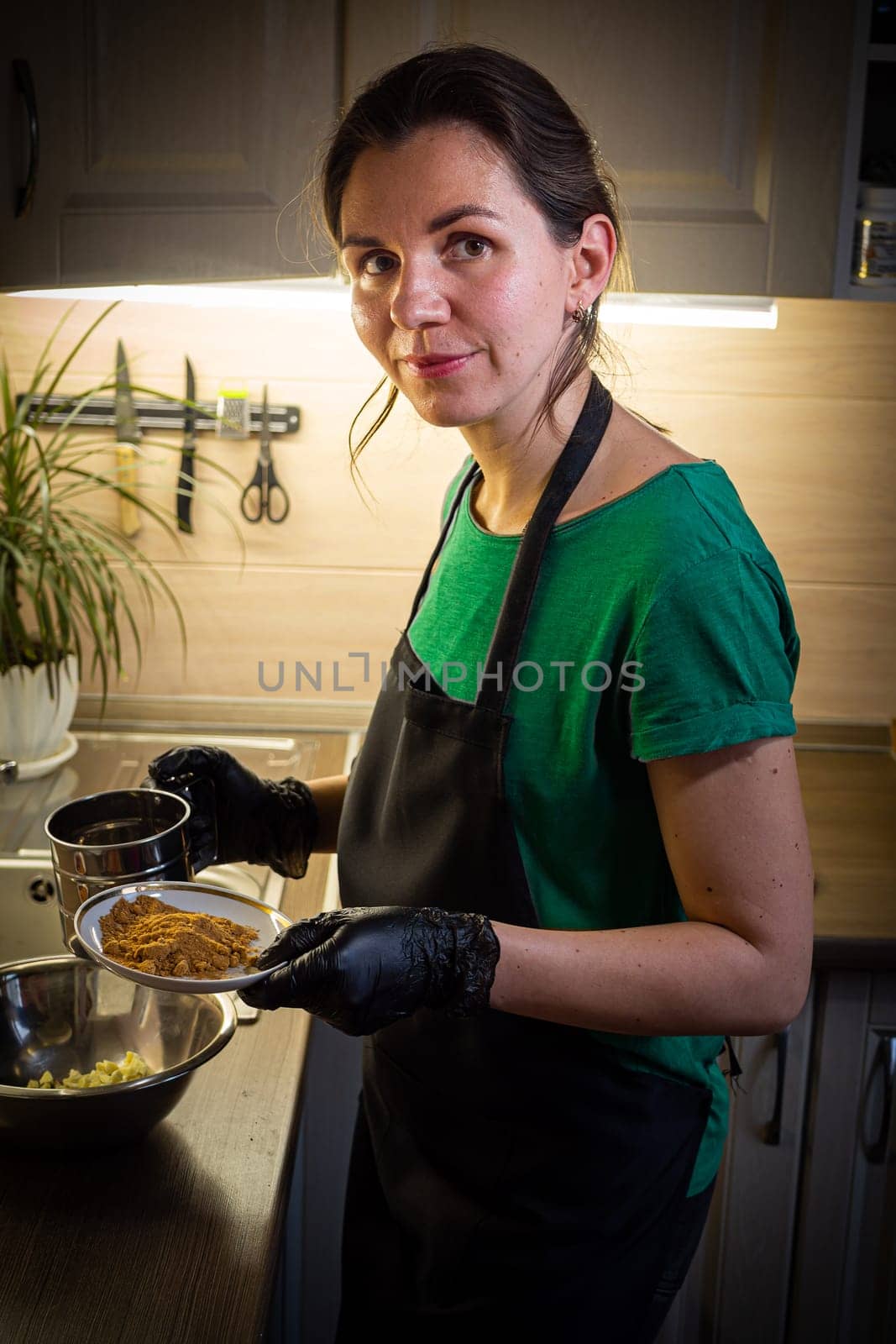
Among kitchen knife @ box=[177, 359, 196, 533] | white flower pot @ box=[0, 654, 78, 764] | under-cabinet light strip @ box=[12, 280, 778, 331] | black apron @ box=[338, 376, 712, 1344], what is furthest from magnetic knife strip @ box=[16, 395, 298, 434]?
black apron @ box=[338, 376, 712, 1344]

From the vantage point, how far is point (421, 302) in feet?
3.01

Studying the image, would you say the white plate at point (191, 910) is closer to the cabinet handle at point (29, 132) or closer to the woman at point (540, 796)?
the woman at point (540, 796)

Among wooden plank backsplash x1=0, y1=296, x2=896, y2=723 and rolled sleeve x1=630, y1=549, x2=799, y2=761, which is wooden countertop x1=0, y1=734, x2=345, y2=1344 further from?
wooden plank backsplash x1=0, y1=296, x2=896, y2=723

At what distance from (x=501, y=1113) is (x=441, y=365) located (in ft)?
2.09

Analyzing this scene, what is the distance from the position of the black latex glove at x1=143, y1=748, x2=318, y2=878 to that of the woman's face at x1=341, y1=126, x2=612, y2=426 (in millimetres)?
467

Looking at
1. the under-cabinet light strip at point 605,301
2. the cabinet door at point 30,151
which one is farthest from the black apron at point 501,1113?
the cabinet door at point 30,151

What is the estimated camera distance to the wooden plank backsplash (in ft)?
6.03

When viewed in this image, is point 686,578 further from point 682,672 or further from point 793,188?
point 793,188

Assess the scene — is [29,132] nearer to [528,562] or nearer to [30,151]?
[30,151]

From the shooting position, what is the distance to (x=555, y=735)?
93 centimetres

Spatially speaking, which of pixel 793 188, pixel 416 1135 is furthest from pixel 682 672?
pixel 793 188

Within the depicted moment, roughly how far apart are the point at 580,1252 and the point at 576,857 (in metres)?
0.36

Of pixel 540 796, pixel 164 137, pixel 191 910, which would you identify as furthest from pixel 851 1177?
pixel 164 137

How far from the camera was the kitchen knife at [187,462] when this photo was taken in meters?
1.86
